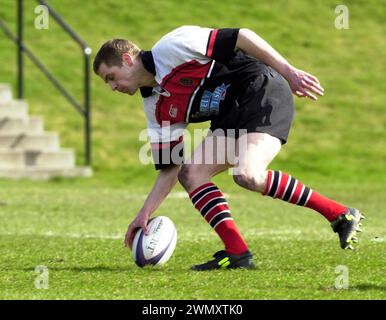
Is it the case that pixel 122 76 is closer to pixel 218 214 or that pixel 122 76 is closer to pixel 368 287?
pixel 218 214

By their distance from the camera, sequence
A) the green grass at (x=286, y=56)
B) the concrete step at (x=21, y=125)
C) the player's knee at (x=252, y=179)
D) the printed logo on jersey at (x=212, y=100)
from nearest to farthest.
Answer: the player's knee at (x=252, y=179), the printed logo on jersey at (x=212, y=100), the concrete step at (x=21, y=125), the green grass at (x=286, y=56)

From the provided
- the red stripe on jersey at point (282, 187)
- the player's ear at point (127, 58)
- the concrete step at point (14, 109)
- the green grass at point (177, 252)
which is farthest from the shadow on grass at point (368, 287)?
the concrete step at point (14, 109)

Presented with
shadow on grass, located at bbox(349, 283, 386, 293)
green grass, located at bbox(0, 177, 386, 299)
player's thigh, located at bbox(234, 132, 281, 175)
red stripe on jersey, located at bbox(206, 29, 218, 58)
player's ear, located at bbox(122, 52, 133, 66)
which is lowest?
green grass, located at bbox(0, 177, 386, 299)

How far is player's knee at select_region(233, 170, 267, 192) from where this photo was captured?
6.47 metres

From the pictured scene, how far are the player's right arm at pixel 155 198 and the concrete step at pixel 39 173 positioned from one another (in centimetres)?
934

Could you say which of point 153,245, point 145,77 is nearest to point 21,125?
point 153,245

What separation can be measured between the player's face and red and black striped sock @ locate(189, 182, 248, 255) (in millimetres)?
805

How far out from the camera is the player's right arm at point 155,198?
273 inches

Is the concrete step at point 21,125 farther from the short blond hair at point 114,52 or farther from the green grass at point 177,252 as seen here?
the short blond hair at point 114,52

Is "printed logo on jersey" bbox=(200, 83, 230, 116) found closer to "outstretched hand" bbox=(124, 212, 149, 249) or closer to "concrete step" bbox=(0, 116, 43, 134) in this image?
"outstretched hand" bbox=(124, 212, 149, 249)

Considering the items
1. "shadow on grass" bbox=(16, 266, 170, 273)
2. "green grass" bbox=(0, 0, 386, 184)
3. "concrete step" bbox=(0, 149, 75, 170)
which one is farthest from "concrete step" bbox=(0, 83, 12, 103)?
"shadow on grass" bbox=(16, 266, 170, 273)
